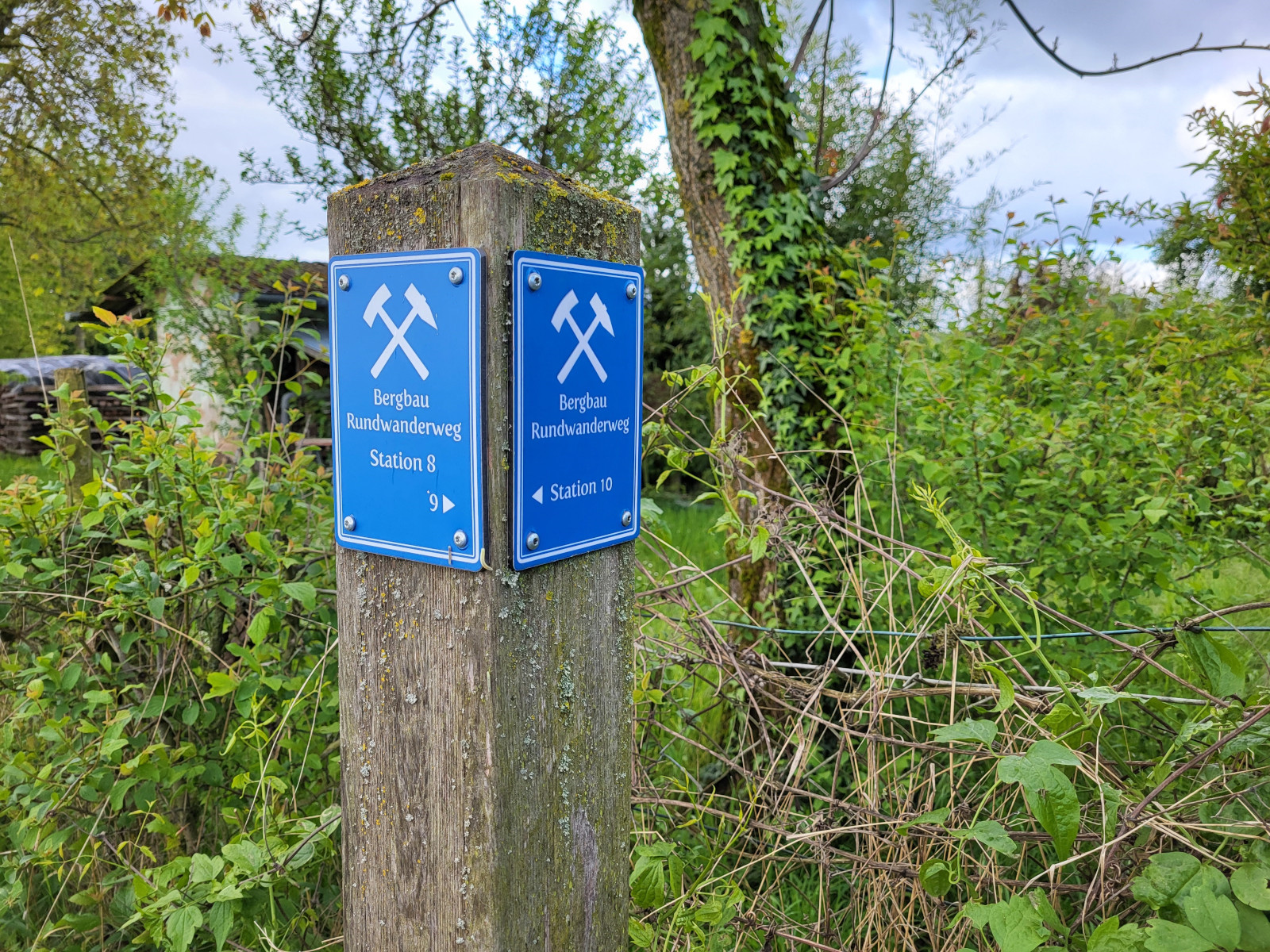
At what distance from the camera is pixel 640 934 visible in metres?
1.67

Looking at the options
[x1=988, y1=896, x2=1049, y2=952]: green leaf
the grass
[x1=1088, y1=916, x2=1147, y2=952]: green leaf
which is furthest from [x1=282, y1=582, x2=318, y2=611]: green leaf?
the grass

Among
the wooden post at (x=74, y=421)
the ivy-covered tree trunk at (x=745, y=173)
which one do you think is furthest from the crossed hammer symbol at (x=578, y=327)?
the ivy-covered tree trunk at (x=745, y=173)

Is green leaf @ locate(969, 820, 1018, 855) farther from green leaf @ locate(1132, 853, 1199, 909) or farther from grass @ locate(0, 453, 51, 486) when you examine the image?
grass @ locate(0, 453, 51, 486)

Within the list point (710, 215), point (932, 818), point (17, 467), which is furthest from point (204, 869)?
point (17, 467)

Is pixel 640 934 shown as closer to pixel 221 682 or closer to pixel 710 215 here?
pixel 221 682

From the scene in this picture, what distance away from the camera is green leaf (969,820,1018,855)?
1.42 meters

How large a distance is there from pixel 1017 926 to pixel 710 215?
303cm

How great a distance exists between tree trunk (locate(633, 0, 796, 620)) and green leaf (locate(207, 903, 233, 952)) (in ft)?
7.55

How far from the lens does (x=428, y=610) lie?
4.26 ft

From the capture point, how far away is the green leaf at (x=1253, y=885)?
134 cm

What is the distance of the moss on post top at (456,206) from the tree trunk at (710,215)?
7.13 ft

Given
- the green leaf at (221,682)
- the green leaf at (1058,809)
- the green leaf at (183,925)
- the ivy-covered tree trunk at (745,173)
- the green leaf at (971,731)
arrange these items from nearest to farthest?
1. the green leaf at (1058,809)
2. the green leaf at (971,731)
3. the green leaf at (183,925)
4. the green leaf at (221,682)
5. the ivy-covered tree trunk at (745,173)

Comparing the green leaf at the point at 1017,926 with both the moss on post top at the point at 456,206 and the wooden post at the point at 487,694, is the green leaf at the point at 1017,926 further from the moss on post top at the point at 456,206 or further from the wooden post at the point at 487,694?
the moss on post top at the point at 456,206

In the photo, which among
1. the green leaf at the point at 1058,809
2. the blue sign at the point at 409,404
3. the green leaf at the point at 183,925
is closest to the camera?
the blue sign at the point at 409,404
